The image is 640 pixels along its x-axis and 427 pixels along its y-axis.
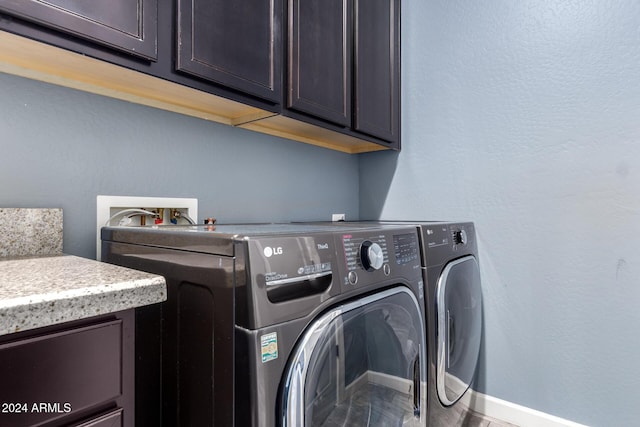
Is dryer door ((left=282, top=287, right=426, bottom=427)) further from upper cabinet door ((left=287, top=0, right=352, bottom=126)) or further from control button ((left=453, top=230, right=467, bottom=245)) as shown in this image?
upper cabinet door ((left=287, top=0, right=352, bottom=126))

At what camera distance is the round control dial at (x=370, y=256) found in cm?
83

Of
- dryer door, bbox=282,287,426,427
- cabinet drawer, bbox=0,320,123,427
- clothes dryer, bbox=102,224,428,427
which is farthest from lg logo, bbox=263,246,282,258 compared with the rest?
cabinet drawer, bbox=0,320,123,427

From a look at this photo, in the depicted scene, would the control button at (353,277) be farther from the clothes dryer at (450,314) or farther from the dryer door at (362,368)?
the clothes dryer at (450,314)

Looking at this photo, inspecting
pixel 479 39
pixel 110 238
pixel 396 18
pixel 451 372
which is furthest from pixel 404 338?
pixel 396 18

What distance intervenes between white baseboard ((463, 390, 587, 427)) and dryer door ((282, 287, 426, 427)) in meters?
0.68

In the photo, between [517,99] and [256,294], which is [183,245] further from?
[517,99]

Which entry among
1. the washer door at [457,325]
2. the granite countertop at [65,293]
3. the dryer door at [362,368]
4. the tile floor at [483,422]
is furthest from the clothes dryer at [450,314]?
the granite countertop at [65,293]

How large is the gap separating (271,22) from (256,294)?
39.7 inches

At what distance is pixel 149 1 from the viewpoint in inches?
35.8

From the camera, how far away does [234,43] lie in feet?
3.60

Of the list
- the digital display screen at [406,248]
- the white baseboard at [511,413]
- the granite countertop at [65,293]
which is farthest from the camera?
the white baseboard at [511,413]

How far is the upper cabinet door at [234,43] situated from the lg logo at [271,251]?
650 mm

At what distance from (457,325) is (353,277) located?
77cm

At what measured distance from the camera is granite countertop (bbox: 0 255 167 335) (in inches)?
18.5
